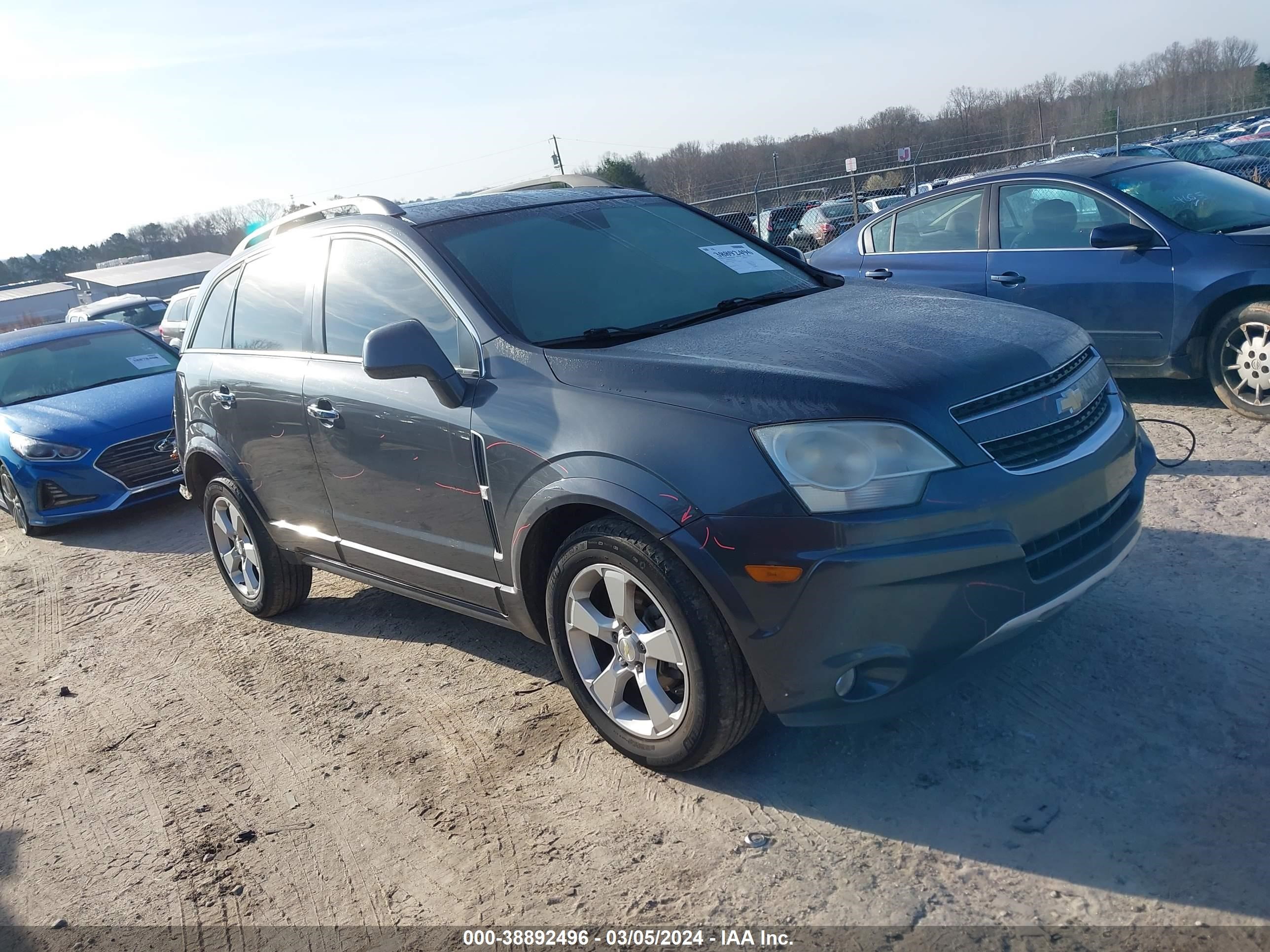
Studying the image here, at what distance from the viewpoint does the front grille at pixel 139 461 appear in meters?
8.24

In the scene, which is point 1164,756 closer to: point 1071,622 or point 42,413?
point 1071,622

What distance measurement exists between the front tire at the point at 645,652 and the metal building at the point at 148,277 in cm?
5637

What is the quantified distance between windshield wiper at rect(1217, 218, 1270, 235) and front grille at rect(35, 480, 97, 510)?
826 cm

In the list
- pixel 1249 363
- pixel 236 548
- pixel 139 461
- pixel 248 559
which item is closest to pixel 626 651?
pixel 248 559

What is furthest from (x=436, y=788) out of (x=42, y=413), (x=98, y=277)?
(x=98, y=277)

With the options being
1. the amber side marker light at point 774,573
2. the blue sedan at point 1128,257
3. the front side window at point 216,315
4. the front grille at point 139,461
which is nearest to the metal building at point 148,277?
the front grille at point 139,461

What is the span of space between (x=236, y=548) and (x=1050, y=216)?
5.46 meters

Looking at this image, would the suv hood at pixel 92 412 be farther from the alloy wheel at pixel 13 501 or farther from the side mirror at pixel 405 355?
the side mirror at pixel 405 355

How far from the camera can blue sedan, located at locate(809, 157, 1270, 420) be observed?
6.01 meters

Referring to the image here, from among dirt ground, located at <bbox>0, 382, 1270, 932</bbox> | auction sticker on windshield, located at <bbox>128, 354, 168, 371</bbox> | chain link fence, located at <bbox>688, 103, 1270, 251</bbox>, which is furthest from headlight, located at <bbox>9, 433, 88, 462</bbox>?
chain link fence, located at <bbox>688, 103, 1270, 251</bbox>

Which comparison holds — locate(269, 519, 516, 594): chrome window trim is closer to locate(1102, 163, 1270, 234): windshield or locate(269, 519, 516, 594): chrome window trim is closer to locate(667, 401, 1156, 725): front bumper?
locate(667, 401, 1156, 725): front bumper

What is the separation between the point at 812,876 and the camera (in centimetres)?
274

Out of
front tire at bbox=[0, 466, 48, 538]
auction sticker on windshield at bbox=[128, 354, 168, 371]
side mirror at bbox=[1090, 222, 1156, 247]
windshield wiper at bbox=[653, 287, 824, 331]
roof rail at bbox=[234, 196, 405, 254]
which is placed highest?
roof rail at bbox=[234, 196, 405, 254]

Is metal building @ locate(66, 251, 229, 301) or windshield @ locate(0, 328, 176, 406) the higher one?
windshield @ locate(0, 328, 176, 406)
